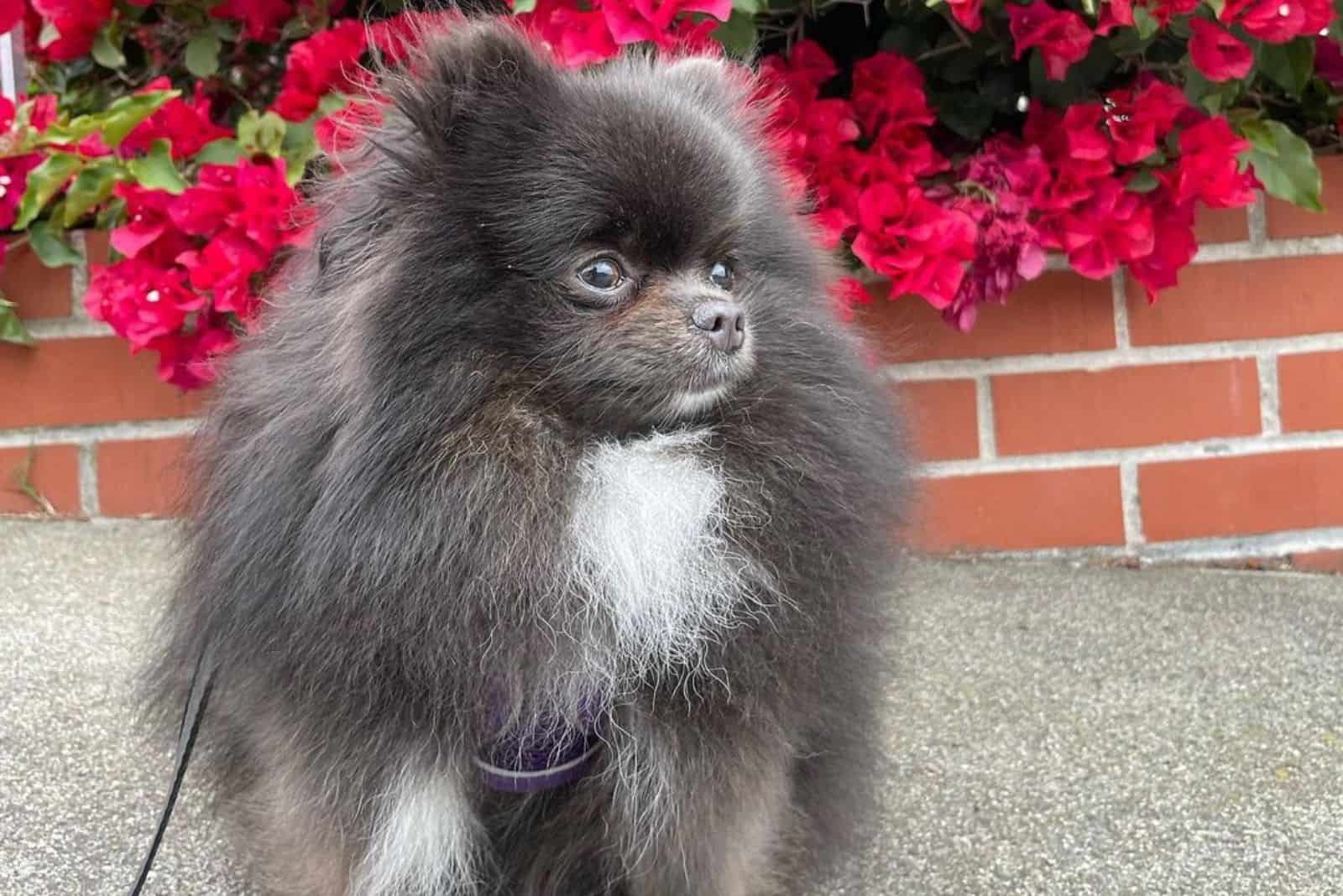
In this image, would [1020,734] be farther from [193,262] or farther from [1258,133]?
[193,262]

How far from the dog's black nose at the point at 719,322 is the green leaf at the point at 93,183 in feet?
5.24

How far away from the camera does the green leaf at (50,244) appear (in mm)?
2627

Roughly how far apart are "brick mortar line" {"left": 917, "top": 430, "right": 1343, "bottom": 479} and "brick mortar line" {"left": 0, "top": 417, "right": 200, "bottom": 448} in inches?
63.5

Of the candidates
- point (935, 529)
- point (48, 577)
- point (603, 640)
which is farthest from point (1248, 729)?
point (48, 577)

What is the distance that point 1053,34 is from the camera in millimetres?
2309

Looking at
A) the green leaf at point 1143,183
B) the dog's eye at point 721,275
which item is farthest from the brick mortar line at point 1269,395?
the dog's eye at point 721,275

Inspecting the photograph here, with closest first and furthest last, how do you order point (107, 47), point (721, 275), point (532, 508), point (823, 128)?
point (532, 508)
point (721, 275)
point (823, 128)
point (107, 47)

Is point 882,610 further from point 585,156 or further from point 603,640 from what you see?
point 585,156

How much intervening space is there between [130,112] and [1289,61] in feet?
7.04

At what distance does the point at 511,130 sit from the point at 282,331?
37 centimetres

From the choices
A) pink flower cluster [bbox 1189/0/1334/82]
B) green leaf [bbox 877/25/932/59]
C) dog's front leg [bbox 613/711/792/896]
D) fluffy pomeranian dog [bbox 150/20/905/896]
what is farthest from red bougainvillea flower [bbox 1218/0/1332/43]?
dog's front leg [bbox 613/711/792/896]

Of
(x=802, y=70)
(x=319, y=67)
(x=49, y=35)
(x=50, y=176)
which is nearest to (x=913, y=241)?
(x=802, y=70)

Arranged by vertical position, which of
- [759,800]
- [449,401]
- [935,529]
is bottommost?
[935,529]

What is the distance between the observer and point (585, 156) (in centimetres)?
133
